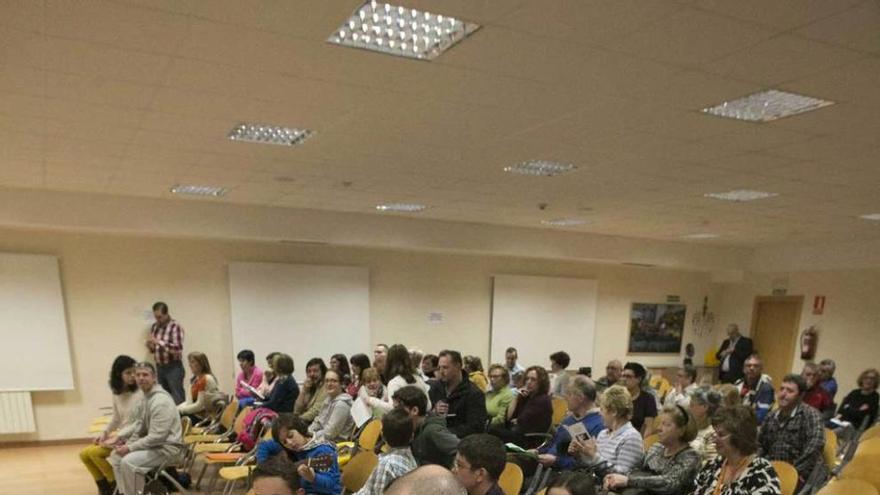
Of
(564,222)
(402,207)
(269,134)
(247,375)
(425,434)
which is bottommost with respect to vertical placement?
(247,375)

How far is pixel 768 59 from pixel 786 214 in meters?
5.34

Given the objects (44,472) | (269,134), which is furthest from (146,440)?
(44,472)

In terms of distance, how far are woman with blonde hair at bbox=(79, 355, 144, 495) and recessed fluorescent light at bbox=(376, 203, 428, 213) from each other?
371cm

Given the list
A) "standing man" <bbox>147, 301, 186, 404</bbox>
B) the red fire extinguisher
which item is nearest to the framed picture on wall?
the red fire extinguisher

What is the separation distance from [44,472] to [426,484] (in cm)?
671

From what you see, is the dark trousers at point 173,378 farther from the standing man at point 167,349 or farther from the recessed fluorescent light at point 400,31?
the recessed fluorescent light at point 400,31

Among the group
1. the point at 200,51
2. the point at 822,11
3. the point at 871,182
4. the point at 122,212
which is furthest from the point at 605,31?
the point at 122,212

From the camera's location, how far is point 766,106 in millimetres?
3238

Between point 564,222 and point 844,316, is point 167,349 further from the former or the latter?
point 844,316

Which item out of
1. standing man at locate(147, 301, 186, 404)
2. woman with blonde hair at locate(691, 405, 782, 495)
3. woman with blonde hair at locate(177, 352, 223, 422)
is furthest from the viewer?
standing man at locate(147, 301, 186, 404)

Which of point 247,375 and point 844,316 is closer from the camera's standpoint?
point 247,375

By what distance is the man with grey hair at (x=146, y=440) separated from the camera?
432 cm

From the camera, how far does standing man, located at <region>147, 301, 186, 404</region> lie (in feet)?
24.8

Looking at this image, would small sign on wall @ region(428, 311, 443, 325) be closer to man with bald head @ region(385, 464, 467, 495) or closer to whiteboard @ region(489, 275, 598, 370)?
whiteboard @ region(489, 275, 598, 370)
